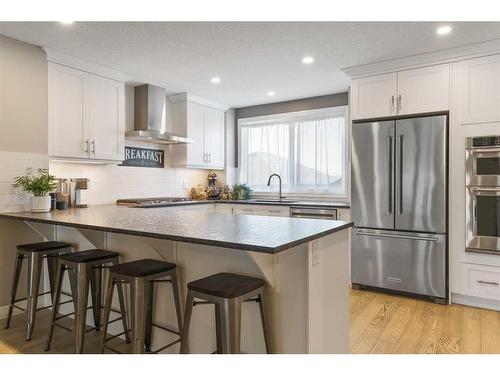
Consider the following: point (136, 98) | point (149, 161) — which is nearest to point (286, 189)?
point (149, 161)

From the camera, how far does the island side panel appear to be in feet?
6.00

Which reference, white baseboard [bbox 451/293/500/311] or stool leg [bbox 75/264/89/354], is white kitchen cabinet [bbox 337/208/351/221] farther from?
stool leg [bbox 75/264/89/354]

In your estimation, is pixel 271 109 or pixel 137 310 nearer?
pixel 137 310

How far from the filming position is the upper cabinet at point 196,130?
4953mm

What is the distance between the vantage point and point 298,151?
5324 mm

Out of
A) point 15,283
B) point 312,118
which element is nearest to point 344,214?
point 312,118

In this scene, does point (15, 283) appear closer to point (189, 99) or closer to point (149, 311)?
point (149, 311)

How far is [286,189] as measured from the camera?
17.8 feet

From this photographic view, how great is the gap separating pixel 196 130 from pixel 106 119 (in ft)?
4.80

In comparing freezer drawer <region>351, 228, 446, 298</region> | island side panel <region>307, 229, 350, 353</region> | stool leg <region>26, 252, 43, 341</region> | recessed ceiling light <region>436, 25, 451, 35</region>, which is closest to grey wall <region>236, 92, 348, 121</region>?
recessed ceiling light <region>436, 25, 451, 35</region>
